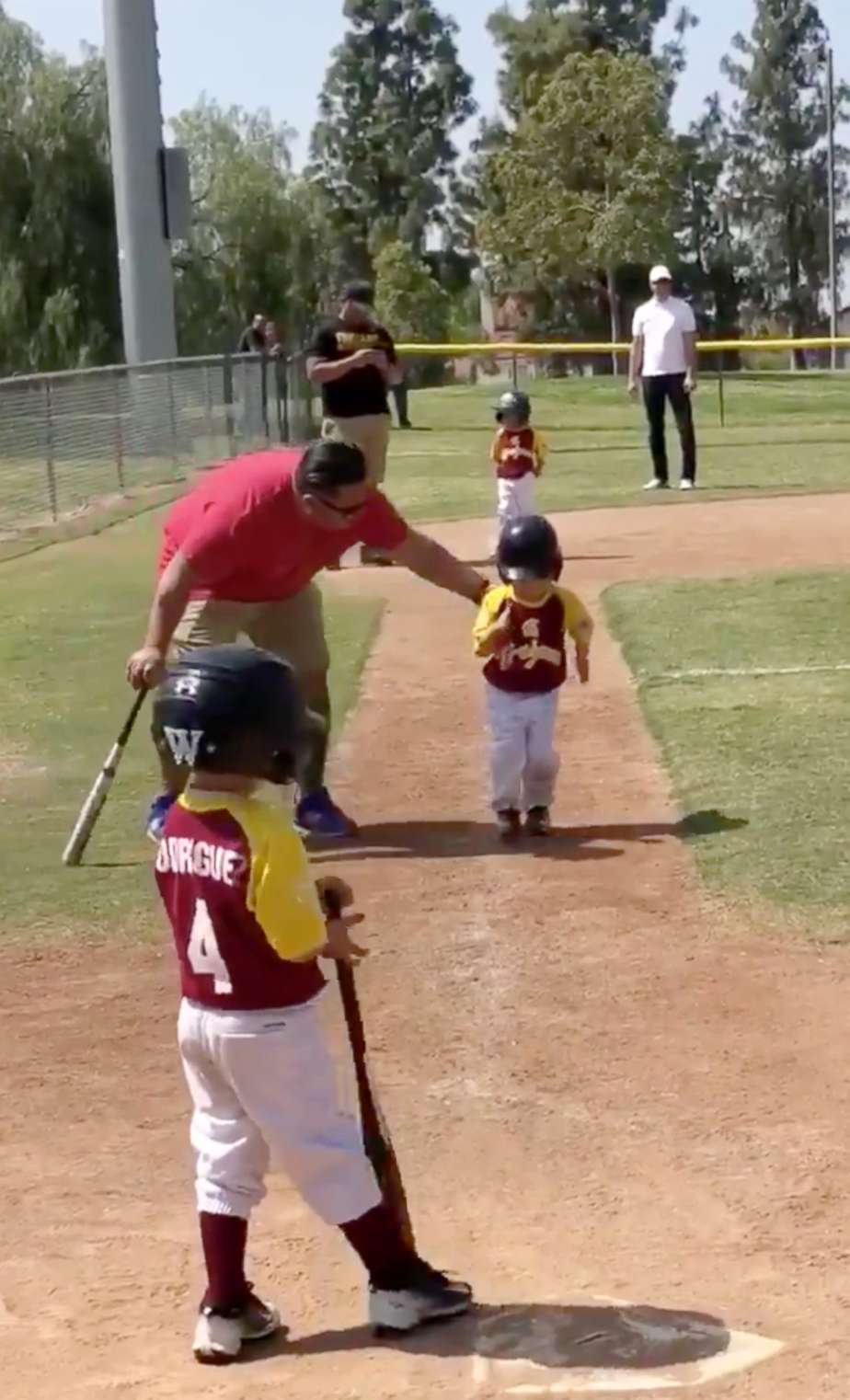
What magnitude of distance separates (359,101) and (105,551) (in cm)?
6671

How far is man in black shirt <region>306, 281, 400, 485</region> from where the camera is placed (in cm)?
1212

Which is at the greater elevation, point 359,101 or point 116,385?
point 359,101

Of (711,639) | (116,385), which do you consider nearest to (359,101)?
(116,385)

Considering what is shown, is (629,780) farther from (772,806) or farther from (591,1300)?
(591,1300)

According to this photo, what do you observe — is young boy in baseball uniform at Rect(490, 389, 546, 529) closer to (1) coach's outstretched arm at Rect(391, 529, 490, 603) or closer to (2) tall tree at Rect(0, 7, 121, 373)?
(1) coach's outstretched arm at Rect(391, 529, 490, 603)

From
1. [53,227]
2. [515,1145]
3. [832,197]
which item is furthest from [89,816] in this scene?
[832,197]

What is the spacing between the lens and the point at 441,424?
31797mm

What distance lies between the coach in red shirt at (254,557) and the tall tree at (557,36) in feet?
185

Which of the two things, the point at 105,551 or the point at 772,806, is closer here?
the point at 772,806

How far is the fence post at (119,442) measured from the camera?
21.5 m

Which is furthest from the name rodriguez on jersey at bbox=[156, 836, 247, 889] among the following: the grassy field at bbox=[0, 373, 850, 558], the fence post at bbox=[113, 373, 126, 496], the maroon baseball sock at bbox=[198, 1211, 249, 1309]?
the fence post at bbox=[113, 373, 126, 496]

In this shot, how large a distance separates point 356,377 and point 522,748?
5423 mm

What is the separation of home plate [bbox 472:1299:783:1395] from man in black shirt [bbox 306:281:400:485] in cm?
864

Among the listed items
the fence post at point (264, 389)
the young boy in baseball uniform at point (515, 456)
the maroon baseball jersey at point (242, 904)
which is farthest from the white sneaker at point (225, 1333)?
the fence post at point (264, 389)
